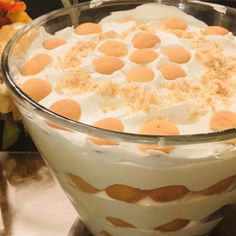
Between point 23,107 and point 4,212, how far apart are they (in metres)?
0.23

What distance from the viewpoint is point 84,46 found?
0.72 m

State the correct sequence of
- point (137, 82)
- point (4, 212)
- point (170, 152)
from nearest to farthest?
point (170, 152), point (137, 82), point (4, 212)

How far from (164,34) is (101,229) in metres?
0.30

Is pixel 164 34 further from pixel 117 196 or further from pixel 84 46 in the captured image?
pixel 117 196

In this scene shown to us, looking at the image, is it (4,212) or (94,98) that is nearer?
(94,98)

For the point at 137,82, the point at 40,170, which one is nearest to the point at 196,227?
the point at 137,82

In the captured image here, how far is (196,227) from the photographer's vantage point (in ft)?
2.11

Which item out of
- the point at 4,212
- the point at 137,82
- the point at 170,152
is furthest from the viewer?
the point at 4,212

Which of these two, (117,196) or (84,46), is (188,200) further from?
(84,46)

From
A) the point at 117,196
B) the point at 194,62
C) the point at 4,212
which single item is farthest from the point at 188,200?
the point at 4,212

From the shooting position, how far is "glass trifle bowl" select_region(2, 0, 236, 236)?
524 millimetres

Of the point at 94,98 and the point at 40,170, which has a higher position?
the point at 94,98

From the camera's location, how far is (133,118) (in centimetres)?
56

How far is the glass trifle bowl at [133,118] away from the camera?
52cm
